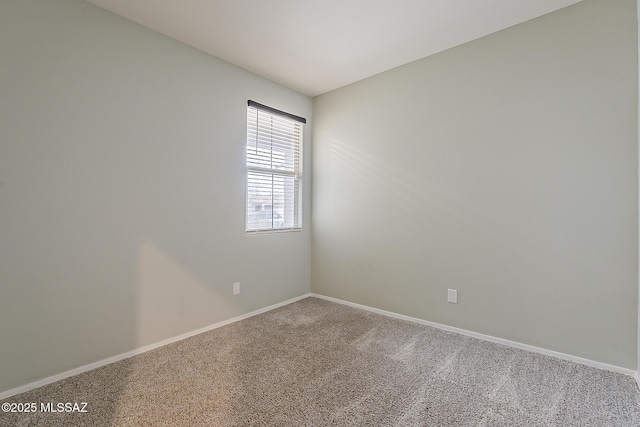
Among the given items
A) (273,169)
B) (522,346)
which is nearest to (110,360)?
(273,169)

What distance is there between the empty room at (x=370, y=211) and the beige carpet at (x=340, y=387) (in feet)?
0.06

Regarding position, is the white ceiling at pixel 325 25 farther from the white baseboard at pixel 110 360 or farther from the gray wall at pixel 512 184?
the white baseboard at pixel 110 360

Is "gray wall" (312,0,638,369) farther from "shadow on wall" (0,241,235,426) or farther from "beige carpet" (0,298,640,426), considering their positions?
"shadow on wall" (0,241,235,426)

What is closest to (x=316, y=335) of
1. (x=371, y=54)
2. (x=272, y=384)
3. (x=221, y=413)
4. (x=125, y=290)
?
(x=272, y=384)

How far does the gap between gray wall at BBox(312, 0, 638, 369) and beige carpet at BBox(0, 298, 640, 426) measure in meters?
0.36

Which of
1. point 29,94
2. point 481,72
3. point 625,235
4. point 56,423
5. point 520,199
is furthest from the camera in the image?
point 481,72

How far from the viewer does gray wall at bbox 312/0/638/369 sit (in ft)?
6.66

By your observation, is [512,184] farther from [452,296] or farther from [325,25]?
[325,25]

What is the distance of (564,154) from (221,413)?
282cm

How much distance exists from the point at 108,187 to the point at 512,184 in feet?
10.1

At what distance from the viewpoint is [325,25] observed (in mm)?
2391

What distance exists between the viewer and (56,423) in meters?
1.54

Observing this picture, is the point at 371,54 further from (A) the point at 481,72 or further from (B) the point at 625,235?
(B) the point at 625,235

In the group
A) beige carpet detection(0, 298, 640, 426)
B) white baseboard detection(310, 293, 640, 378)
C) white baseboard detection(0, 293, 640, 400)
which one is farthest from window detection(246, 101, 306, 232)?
white baseboard detection(310, 293, 640, 378)
